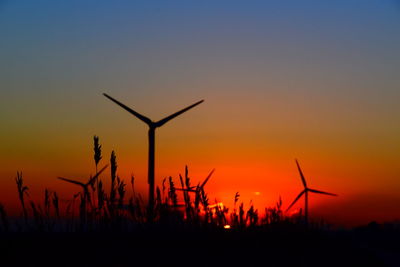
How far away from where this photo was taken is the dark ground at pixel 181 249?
12367mm

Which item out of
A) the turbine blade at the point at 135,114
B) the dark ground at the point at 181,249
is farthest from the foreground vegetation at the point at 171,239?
the turbine blade at the point at 135,114

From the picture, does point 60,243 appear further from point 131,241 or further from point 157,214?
point 157,214

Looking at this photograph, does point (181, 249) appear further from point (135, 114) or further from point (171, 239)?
point (135, 114)

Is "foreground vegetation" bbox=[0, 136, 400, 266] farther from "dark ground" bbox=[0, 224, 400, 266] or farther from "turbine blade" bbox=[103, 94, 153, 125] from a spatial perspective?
→ "turbine blade" bbox=[103, 94, 153, 125]

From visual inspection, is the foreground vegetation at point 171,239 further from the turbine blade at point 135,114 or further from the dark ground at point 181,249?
the turbine blade at point 135,114

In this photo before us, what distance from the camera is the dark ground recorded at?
1237 cm

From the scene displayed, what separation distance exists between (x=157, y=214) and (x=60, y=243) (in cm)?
350

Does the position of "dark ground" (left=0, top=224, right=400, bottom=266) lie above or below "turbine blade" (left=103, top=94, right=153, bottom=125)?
below

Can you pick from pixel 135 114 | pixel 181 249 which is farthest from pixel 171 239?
pixel 135 114

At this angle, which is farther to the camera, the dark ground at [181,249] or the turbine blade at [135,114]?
the turbine blade at [135,114]

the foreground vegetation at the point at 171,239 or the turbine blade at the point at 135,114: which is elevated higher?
the turbine blade at the point at 135,114

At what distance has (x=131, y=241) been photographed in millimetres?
13094

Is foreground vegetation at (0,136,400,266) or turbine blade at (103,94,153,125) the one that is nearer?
foreground vegetation at (0,136,400,266)

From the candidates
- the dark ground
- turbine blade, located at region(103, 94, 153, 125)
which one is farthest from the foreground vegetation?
turbine blade, located at region(103, 94, 153, 125)
